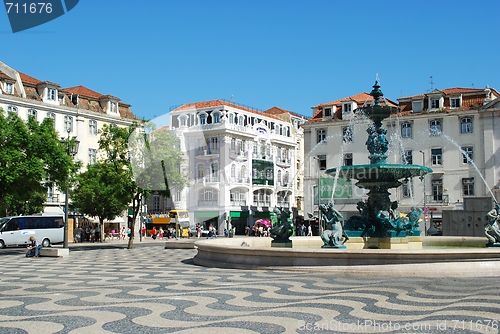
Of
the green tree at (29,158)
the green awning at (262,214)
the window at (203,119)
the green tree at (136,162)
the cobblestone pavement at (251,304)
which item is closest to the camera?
the cobblestone pavement at (251,304)

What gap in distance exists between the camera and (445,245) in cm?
1956

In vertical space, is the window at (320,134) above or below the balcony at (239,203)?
above

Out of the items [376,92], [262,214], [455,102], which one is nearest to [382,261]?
[376,92]

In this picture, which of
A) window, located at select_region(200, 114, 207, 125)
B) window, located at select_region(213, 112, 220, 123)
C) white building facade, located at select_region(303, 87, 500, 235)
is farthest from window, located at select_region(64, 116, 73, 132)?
white building facade, located at select_region(303, 87, 500, 235)

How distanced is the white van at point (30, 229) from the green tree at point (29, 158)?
337 inches

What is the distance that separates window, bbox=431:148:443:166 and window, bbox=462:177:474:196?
218 cm

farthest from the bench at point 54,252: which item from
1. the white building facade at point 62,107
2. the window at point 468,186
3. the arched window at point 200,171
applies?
the arched window at point 200,171

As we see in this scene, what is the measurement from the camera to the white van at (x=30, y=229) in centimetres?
3234

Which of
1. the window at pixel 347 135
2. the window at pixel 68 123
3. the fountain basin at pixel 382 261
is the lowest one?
the fountain basin at pixel 382 261

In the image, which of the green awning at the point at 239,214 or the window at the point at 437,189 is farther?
the green awning at the point at 239,214

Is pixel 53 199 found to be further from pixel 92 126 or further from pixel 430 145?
pixel 430 145

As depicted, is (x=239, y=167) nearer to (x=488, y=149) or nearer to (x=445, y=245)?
(x=488, y=149)

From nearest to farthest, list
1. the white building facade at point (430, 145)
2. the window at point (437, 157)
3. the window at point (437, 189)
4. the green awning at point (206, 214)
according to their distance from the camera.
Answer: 1. the white building facade at point (430, 145)
2. the window at point (437, 189)
3. the window at point (437, 157)
4. the green awning at point (206, 214)

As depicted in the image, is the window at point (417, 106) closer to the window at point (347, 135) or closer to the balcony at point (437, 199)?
the window at point (347, 135)
